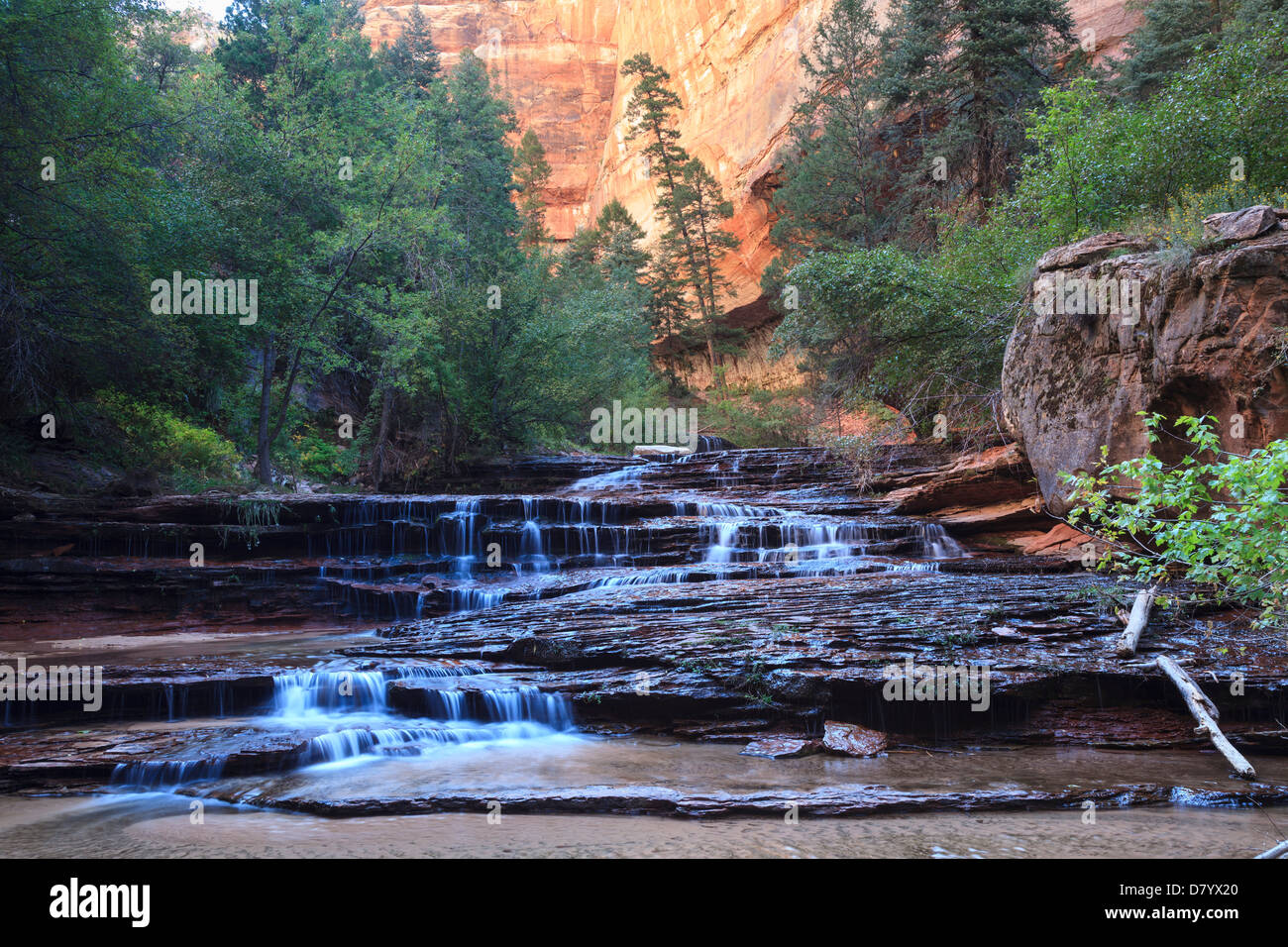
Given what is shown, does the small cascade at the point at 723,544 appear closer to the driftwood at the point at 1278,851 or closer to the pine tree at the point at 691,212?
the driftwood at the point at 1278,851

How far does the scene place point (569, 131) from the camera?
6756 centimetres

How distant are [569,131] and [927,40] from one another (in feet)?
160

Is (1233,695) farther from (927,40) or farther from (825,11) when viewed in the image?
(825,11)

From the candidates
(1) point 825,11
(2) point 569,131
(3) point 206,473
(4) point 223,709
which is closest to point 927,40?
(1) point 825,11

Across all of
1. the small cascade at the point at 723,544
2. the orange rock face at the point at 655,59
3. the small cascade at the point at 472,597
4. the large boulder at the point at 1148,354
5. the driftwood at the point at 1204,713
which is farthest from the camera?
the orange rock face at the point at 655,59

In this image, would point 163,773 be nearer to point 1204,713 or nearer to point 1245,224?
point 1204,713

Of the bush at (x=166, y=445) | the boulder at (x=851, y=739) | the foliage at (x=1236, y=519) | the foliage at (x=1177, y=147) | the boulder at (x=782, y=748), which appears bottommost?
the boulder at (x=782, y=748)

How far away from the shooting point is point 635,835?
482 centimetres

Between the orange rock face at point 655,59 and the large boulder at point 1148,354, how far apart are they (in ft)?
84.9

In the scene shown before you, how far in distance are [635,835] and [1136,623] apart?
20.7 ft

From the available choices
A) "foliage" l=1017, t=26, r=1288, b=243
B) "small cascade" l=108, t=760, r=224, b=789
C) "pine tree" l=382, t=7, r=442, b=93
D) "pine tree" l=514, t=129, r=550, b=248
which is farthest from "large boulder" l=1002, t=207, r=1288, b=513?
"pine tree" l=514, t=129, r=550, b=248

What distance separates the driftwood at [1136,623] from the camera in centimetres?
762

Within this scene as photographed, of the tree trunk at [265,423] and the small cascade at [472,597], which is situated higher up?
the tree trunk at [265,423]

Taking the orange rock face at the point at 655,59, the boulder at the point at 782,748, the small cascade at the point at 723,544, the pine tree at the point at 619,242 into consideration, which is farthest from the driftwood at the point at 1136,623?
the pine tree at the point at 619,242
